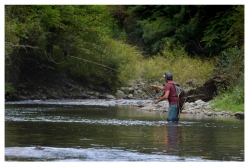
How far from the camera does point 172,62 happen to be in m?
45.1

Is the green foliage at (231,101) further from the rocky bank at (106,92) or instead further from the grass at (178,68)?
the grass at (178,68)

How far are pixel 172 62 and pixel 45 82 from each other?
10.3 m

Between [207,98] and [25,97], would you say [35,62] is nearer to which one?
[25,97]

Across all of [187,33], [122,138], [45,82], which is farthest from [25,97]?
[122,138]

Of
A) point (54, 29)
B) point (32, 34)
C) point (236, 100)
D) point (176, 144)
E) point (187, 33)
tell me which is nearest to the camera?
point (176, 144)

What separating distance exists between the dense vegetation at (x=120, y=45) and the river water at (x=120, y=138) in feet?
17.5

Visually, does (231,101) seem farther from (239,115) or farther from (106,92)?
(106,92)

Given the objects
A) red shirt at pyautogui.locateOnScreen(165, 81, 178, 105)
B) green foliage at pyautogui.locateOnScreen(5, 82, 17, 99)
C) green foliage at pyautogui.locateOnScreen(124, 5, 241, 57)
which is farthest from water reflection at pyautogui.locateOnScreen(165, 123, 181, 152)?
green foliage at pyautogui.locateOnScreen(124, 5, 241, 57)

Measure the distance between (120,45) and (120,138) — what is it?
94.0 ft

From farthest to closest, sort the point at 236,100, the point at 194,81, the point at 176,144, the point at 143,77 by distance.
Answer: the point at 143,77, the point at 194,81, the point at 236,100, the point at 176,144

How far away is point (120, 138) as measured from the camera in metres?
15.4

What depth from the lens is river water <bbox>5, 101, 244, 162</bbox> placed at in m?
11.9

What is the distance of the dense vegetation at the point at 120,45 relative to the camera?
31625 mm

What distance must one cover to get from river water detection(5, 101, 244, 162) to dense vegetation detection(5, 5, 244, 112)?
532 centimetres
